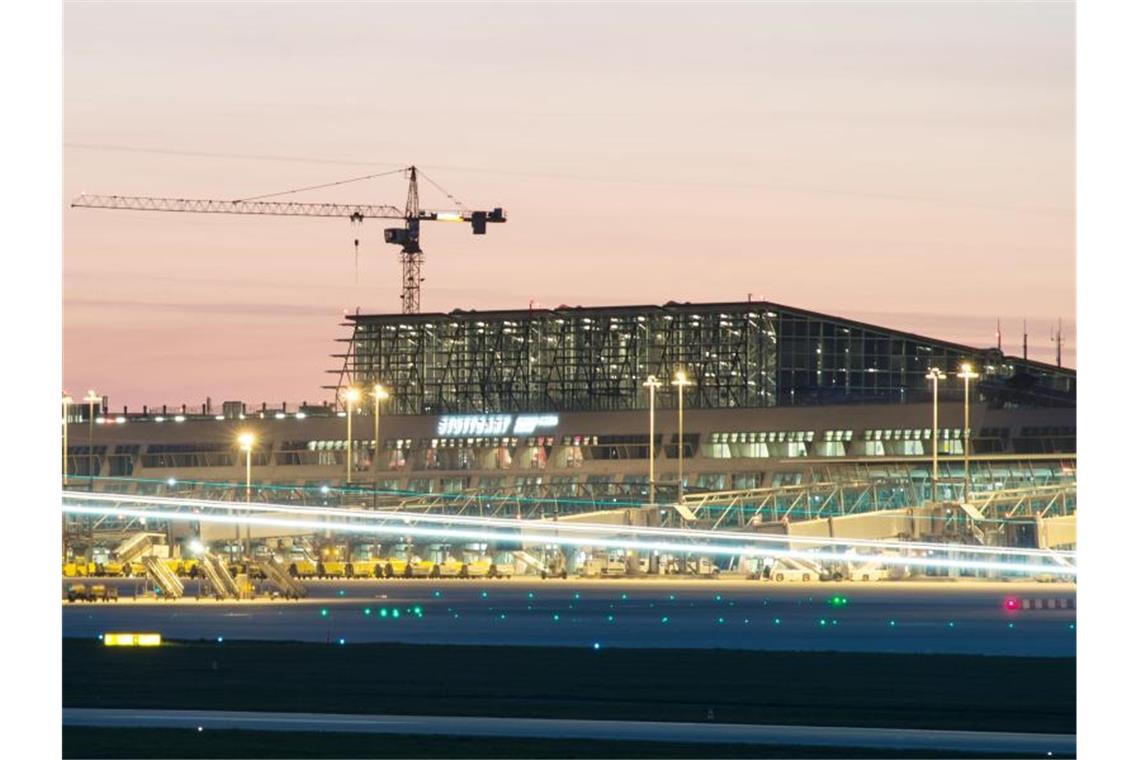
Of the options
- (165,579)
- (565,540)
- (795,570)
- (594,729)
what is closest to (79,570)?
(165,579)

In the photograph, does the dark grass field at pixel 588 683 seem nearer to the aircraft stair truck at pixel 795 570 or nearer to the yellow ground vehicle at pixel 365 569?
the aircraft stair truck at pixel 795 570

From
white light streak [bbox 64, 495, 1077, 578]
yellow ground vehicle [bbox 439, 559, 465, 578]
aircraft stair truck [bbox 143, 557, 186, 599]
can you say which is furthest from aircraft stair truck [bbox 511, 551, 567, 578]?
aircraft stair truck [bbox 143, 557, 186, 599]

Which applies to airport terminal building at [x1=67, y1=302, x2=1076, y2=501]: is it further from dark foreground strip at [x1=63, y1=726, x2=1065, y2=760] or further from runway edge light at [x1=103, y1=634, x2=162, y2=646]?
dark foreground strip at [x1=63, y1=726, x2=1065, y2=760]

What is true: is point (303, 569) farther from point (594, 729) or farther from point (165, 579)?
point (594, 729)

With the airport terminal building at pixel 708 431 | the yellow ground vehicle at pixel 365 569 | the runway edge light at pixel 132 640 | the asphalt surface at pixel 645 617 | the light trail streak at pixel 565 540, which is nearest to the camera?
the runway edge light at pixel 132 640

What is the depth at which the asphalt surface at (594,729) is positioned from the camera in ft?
97.9

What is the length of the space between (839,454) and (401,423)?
136ft

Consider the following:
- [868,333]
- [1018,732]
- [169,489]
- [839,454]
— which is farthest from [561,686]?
[868,333]

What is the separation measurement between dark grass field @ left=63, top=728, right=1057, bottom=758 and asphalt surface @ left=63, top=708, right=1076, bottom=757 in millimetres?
811

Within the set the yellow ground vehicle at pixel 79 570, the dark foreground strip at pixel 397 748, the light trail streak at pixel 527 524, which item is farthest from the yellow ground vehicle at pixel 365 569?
the dark foreground strip at pixel 397 748

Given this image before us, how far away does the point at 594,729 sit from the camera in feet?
104

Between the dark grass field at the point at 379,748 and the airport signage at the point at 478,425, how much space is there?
143517 millimetres

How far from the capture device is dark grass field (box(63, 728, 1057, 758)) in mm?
27844

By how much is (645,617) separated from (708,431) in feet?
288
